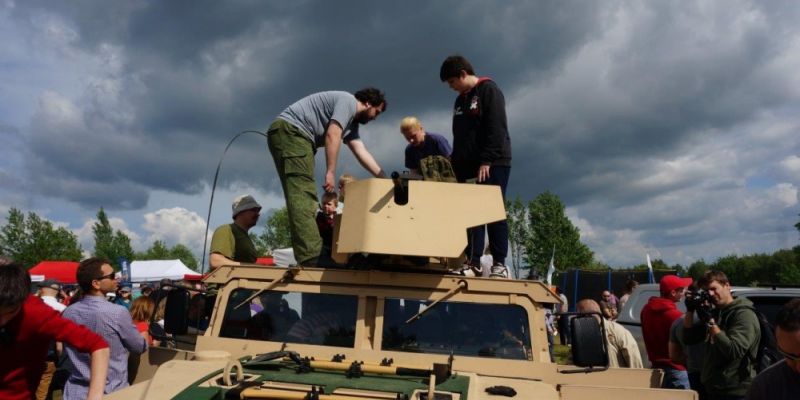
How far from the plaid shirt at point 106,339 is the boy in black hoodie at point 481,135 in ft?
7.90

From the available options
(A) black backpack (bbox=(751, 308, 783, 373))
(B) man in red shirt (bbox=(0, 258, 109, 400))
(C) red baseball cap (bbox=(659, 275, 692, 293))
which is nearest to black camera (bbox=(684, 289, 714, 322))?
(A) black backpack (bbox=(751, 308, 783, 373))

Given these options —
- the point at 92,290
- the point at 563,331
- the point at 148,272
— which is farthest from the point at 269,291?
the point at 148,272

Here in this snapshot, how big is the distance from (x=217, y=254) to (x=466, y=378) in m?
2.48

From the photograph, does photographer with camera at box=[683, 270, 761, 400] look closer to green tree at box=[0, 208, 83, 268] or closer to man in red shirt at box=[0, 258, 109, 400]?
man in red shirt at box=[0, 258, 109, 400]

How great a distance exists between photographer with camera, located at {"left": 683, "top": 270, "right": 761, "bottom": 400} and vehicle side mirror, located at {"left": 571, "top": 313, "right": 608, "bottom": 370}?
3.57ft

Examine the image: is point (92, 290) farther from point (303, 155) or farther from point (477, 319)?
point (477, 319)

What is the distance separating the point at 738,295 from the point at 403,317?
11.4ft

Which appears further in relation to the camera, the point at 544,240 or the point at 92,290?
the point at 544,240

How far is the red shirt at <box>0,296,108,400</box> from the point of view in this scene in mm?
2570

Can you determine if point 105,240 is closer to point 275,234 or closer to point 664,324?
point 275,234

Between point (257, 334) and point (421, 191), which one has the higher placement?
point (421, 191)

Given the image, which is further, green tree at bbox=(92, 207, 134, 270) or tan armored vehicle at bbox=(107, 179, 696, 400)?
Answer: green tree at bbox=(92, 207, 134, 270)

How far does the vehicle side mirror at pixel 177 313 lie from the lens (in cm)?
395

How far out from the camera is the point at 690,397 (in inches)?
120
